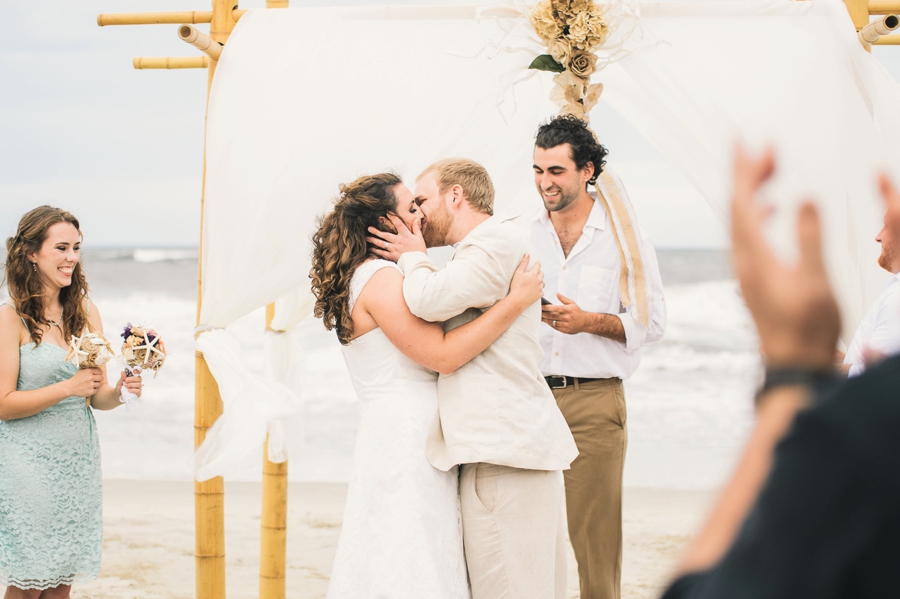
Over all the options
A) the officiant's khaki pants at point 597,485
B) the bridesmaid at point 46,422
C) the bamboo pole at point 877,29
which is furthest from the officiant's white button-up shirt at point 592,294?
the bridesmaid at point 46,422

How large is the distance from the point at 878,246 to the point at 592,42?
1.29m

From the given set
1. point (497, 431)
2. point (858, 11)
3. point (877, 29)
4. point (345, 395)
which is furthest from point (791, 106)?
point (345, 395)

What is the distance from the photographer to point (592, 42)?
325 cm

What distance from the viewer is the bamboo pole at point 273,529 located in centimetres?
390

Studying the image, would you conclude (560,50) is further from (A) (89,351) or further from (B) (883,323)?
(A) (89,351)

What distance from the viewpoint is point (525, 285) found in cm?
239

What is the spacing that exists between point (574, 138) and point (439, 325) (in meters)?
1.20

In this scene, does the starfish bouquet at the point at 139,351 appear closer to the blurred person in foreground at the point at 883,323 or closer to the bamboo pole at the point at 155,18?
the bamboo pole at the point at 155,18

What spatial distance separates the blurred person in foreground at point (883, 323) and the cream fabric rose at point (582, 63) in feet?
3.88

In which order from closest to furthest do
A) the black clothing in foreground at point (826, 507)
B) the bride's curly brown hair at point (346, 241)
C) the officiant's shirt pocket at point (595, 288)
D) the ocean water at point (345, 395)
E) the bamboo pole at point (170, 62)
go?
the black clothing in foreground at point (826, 507) → the bride's curly brown hair at point (346, 241) → the officiant's shirt pocket at point (595, 288) → the bamboo pole at point (170, 62) → the ocean water at point (345, 395)

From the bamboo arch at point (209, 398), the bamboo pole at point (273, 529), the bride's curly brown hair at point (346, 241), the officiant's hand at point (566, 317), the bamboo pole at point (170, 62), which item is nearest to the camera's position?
the bride's curly brown hair at point (346, 241)

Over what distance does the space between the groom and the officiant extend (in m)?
0.82

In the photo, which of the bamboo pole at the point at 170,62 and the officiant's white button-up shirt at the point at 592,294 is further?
the bamboo pole at the point at 170,62

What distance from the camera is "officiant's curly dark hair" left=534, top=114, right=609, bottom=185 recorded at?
10.8 ft
